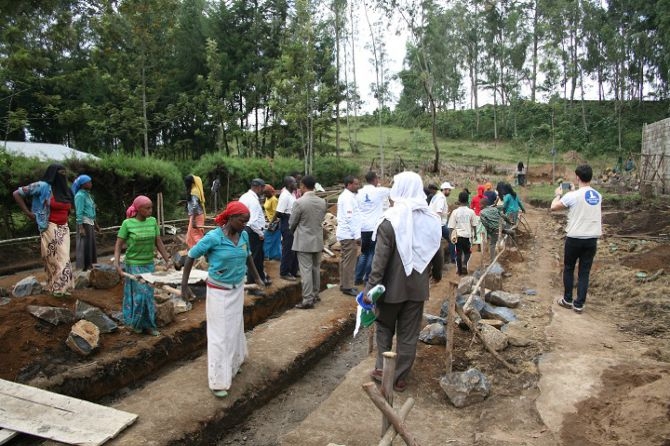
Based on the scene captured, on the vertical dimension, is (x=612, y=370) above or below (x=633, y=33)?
below

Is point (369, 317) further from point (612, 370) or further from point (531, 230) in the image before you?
point (531, 230)

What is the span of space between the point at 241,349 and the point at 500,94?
145ft

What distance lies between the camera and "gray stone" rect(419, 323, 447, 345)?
18.4 feet

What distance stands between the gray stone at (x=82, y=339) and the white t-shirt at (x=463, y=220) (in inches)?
246

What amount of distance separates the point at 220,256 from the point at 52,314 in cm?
254

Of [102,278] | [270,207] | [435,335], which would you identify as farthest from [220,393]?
[270,207]

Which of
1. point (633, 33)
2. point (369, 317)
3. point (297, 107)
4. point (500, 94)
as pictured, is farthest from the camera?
point (500, 94)

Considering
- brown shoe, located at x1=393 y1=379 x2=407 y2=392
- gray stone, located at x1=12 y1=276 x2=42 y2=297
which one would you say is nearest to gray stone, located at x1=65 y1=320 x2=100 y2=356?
gray stone, located at x1=12 y1=276 x2=42 y2=297

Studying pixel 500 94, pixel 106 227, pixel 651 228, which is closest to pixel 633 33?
pixel 500 94

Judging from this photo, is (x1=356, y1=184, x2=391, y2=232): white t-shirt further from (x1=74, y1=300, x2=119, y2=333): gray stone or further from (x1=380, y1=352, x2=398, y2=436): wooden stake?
(x1=380, y1=352, x2=398, y2=436): wooden stake

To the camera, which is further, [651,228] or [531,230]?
[531,230]

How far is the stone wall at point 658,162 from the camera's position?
19000 mm

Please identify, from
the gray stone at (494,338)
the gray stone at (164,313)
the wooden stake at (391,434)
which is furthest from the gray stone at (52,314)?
the gray stone at (494,338)

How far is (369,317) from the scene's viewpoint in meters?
4.18
